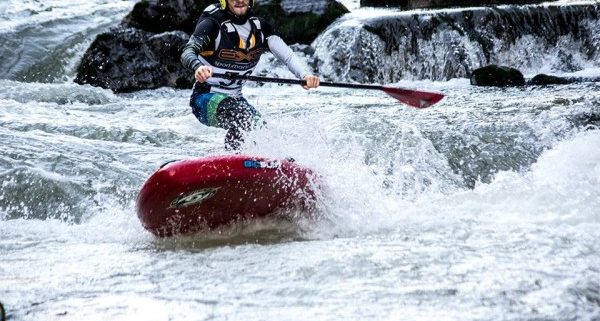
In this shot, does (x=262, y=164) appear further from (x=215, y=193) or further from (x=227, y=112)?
(x=227, y=112)

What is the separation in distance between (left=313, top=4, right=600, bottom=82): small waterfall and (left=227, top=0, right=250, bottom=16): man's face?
6.50 metres

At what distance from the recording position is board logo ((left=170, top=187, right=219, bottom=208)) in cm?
373

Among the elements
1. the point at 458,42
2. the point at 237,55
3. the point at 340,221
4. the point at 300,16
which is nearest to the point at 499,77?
the point at 458,42

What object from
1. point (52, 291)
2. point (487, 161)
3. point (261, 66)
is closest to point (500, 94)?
point (487, 161)

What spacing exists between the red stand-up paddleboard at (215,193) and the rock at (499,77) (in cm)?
661

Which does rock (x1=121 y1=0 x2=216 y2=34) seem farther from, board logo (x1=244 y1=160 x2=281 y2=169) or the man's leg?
board logo (x1=244 y1=160 x2=281 y2=169)

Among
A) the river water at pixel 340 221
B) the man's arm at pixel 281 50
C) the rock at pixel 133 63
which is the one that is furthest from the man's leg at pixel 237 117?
the rock at pixel 133 63

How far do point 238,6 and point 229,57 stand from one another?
336 mm

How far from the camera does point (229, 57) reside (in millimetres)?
4805

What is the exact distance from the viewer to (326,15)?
42.3 ft

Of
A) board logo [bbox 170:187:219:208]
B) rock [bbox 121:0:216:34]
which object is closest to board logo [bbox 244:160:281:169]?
board logo [bbox 170:187:219:208]

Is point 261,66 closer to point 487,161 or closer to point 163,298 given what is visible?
point 487,161

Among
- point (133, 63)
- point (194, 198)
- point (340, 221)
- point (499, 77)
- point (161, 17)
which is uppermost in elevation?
point (161, 17)

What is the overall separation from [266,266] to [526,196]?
1936 mm
